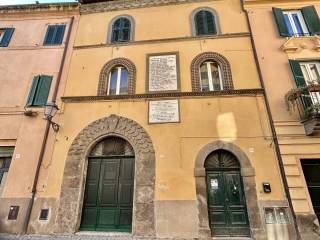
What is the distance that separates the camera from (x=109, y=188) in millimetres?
7828

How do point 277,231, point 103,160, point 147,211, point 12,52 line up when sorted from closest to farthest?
point 277,231 → point 147,211 → point 103,160 → point 12,52

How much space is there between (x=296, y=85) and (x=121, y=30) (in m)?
8.19

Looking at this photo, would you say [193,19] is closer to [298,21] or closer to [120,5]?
[120,5]

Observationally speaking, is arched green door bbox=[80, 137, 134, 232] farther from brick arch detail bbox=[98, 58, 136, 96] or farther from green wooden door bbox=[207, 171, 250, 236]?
green wooden door bbox=[207, 171, 250, 236]

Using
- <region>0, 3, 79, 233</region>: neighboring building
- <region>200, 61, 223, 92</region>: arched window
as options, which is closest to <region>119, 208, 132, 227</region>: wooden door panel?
<region>0, 3, 79, 233</region>: neighboring building

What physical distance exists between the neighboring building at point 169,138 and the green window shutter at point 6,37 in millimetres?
3654

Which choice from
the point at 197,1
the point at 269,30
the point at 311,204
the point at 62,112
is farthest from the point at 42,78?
the point at 311,204

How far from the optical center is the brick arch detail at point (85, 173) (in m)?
7.14

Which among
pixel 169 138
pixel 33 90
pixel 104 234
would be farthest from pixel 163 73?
pixel 104 234

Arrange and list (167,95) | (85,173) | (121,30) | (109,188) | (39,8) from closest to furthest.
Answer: (109,188)
(85,173)
(167,95)
(121,30)
(39,8)

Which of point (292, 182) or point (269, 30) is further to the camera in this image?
point (269, 30)

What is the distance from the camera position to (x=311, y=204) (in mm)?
6688

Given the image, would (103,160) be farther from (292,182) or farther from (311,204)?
(311,204)

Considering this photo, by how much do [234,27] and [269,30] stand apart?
58.8 inches
